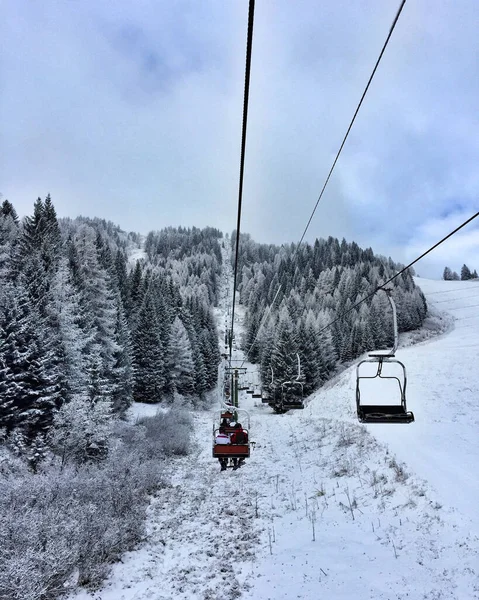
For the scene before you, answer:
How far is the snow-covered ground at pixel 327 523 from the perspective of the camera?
10.2 meters

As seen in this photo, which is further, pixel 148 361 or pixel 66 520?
pixel 148 361

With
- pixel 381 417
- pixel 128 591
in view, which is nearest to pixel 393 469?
pixel 381 417

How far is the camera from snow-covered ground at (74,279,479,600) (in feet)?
33.5

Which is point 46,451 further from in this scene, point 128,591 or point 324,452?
point 324,452

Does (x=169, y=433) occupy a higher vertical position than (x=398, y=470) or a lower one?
lower

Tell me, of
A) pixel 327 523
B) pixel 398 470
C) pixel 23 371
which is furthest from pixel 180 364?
pixel 327 523

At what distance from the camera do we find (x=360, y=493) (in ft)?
52.2

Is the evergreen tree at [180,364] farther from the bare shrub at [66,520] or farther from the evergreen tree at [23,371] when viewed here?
the bare shrub at [66,520]

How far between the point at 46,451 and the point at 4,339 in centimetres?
654

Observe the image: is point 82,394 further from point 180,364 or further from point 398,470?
point 180,364

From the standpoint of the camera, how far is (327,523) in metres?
14.0

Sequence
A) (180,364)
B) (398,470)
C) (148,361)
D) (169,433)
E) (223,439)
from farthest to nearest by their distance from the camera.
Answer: (180,364) → (148,361) → (169,433) → (398,470) → (223,439)

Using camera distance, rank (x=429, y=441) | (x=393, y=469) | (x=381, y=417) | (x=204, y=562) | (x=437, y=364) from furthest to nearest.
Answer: (x=437, y=364), (x=429, y=441), (x=393, y=469), (x=204, y=562), (x=381, y=417)

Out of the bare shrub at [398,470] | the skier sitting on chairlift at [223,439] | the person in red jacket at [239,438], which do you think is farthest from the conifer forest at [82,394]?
the bare shrub at [398,470]
